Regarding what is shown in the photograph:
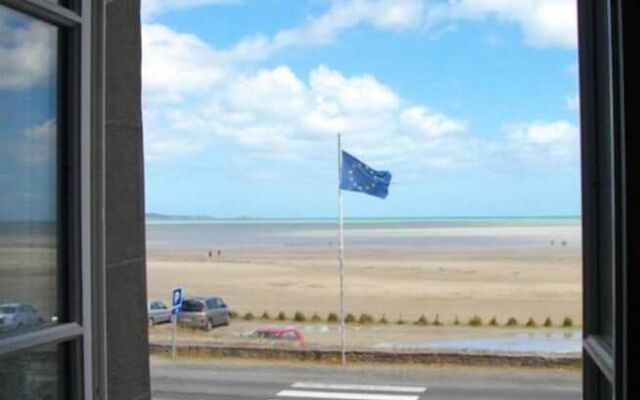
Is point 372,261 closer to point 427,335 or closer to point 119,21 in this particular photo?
point 427,335

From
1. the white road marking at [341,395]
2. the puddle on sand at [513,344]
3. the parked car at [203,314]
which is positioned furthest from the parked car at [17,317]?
the parked car at [203,314]

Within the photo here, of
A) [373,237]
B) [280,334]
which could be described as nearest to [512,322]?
[280,334]

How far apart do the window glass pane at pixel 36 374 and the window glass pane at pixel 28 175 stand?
58mm

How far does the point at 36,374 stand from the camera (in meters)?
1.69

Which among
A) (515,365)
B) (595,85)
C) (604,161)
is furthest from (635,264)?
(515,365)

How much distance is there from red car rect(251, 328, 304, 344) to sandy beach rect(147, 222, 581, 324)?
8.25 ft

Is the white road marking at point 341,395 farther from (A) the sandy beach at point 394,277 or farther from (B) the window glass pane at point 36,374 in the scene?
(B) the window glass pane at point 36,374

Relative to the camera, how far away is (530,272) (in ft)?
67.8

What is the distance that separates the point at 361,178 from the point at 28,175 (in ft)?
39.2

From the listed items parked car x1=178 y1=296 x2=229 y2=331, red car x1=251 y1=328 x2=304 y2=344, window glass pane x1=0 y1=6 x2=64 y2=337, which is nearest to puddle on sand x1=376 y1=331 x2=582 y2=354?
red car x1=251 y1=328 x2=304 y2=344

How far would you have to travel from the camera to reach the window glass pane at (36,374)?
1576mm

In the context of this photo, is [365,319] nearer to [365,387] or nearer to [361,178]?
[361,178]

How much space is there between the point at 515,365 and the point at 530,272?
1153 cm

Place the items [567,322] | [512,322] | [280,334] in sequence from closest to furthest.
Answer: [280,334], [567,322], [512,322]
